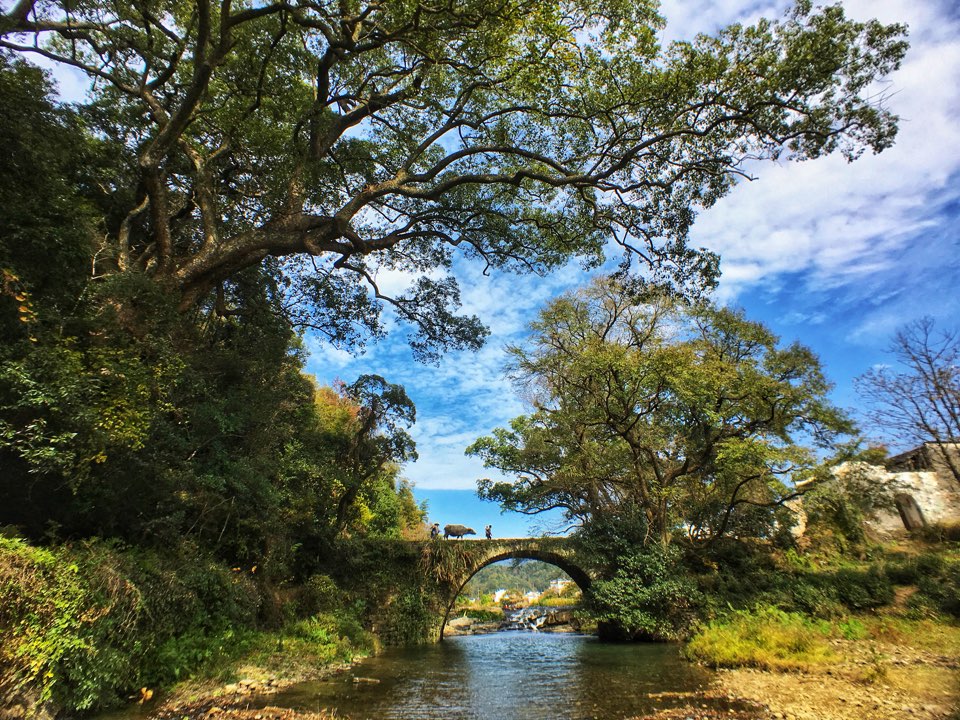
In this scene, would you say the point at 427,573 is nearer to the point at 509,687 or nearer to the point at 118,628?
the point at 509,687

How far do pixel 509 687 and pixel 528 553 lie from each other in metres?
11.5

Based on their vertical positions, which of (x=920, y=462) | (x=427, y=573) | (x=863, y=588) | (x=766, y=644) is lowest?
(x=766, y=644)

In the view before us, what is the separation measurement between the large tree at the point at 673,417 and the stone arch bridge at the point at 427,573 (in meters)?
→ 2.40

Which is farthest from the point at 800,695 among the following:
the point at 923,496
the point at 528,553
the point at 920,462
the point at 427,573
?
the point at 920,462

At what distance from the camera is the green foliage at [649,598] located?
617 inches

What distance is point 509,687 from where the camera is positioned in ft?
31.6

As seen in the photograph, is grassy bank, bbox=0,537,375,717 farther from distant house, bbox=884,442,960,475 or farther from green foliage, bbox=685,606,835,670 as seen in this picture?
distant house, bbox=884,442,960,475

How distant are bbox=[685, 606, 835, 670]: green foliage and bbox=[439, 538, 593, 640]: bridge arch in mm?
7987

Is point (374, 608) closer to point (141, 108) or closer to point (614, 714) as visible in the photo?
point (614, 714)

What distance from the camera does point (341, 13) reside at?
341 inches

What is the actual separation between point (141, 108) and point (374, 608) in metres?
17.4

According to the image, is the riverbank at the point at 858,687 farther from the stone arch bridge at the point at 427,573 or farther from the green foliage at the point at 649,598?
the stone arch bridge at the point at 427,573

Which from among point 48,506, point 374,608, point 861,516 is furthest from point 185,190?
point 861,516

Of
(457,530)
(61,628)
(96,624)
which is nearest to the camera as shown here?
(61,628)
